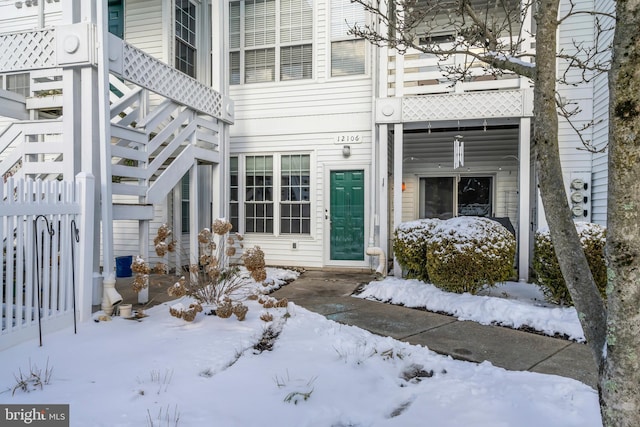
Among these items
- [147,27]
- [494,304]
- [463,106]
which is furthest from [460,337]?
[147,27]

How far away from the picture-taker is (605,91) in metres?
6.07

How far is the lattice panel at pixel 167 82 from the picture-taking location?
194 inches

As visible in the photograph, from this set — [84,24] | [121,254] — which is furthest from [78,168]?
[121,254]

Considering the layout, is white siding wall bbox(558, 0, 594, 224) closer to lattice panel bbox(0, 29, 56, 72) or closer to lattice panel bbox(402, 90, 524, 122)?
lattice panel bbox(402, 90, 524, 122)

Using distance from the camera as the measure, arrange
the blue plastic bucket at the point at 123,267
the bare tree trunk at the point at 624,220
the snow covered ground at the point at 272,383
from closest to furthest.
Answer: the bare tree trunk at the point at 624,220
the snow covered ground at the point at 272,383
the blue plastic bucket at the point at 123,267

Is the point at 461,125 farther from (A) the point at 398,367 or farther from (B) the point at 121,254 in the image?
(B) the point at 121,254

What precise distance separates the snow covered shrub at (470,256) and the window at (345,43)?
160 inches

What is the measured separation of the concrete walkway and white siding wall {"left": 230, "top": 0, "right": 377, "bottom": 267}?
95.6 inches

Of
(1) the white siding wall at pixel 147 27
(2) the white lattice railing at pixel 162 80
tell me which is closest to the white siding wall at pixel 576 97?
(2) the white lattice railing at pixel 162 80

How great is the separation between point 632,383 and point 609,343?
136 millimetres

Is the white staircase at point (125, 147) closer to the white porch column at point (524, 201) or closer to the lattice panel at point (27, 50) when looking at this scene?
the lattice panel at point (27, 50)

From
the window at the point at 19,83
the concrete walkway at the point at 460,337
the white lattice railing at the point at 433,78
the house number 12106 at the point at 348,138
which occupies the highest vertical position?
the window at the point at 19,83

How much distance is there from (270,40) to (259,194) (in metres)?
3.14

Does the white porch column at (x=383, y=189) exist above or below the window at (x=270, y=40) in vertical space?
below
